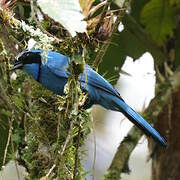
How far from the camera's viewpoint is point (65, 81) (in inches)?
129

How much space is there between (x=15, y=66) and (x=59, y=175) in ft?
2.73

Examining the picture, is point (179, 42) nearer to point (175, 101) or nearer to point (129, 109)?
point (175, 101)

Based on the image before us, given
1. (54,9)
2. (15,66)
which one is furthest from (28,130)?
(54,9)

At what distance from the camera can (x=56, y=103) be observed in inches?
109

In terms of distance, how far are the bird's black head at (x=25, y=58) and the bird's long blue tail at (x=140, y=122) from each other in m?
0.63

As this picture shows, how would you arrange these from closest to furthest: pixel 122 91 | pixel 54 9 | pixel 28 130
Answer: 1. pixel 54 9
2. pixel 28 130
3. pixel 122 91

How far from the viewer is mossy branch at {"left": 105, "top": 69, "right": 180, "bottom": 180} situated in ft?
10.9

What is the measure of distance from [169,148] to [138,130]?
314 mm

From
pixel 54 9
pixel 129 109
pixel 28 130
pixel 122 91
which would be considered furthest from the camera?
pixel 122 91

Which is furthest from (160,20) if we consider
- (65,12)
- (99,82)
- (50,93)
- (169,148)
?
(65,12)

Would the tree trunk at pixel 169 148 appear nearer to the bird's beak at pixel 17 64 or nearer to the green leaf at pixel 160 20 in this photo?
the green leaf at pixel 160 20

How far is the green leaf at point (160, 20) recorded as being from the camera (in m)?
3.69

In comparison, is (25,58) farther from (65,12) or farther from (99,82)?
(65,12)

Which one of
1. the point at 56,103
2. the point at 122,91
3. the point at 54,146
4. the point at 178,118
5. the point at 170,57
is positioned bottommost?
the point at 54,146
